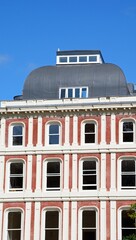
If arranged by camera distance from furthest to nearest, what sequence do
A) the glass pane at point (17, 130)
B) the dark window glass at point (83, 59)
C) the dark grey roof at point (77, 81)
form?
the dark window glass at point (83, 59) → the dark grey roof at point (77, 81) → the glass pane at point (17, 130)

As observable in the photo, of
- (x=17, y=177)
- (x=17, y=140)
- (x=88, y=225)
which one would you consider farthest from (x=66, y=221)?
(x=17, y=140)

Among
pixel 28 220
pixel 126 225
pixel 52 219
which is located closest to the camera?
pixel 126 225

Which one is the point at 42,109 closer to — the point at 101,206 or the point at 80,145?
the point at 80,145

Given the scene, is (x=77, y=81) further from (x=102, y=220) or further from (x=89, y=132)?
(x=102, y=220)

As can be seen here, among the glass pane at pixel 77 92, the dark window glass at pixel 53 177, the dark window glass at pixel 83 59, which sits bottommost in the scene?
the dark window glass at pixel 53 177

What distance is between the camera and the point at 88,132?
57.2 meters

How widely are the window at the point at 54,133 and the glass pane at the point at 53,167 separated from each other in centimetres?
180

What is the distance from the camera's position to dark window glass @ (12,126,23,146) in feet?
190

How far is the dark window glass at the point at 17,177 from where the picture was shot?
187 ft

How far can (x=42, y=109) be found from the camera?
5744 centimetres

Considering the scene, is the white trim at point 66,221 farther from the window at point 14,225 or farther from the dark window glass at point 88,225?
the window at point 14,225

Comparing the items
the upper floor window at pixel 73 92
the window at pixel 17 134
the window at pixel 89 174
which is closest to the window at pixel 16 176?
the window at pixel 17 134

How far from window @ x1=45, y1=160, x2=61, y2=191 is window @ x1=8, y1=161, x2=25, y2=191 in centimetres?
215

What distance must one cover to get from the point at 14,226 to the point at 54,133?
28.0ft
